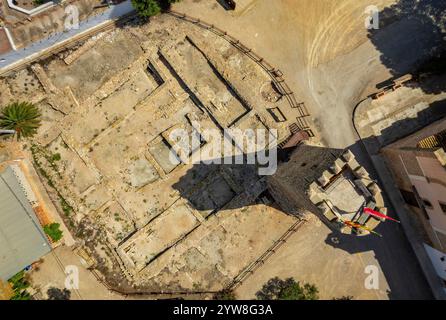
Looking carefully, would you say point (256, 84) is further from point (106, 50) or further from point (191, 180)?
point (106, 50)

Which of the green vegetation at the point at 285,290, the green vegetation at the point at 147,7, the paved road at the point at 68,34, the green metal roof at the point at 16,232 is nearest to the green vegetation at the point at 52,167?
the green metal roof at the point at 16,232

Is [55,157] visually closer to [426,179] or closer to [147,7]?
[147,7]

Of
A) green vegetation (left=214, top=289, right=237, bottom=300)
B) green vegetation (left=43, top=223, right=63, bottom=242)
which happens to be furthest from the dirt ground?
green vegetation (left=43, top=223, right=63, bottom=242)

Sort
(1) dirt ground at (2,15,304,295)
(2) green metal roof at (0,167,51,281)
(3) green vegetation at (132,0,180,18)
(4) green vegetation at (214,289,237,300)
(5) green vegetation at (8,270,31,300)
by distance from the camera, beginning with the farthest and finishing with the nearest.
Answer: (1) dirt ground at (2,15,304,295) < (4) green vegetation at (214,289,237,300) < (3) green vegetation at (132,0,180,18) < (5) green vegetation at (8,270,31,300) < (2) green metal roof at (0,167,51,281)

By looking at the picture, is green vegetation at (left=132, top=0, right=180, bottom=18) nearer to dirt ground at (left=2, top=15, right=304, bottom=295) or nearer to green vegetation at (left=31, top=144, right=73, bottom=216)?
dirt ground at (left=2, top=15, right=304, bottom=295)

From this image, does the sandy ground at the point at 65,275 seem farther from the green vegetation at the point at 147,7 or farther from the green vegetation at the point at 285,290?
the green vegetation at the point at 147,7
